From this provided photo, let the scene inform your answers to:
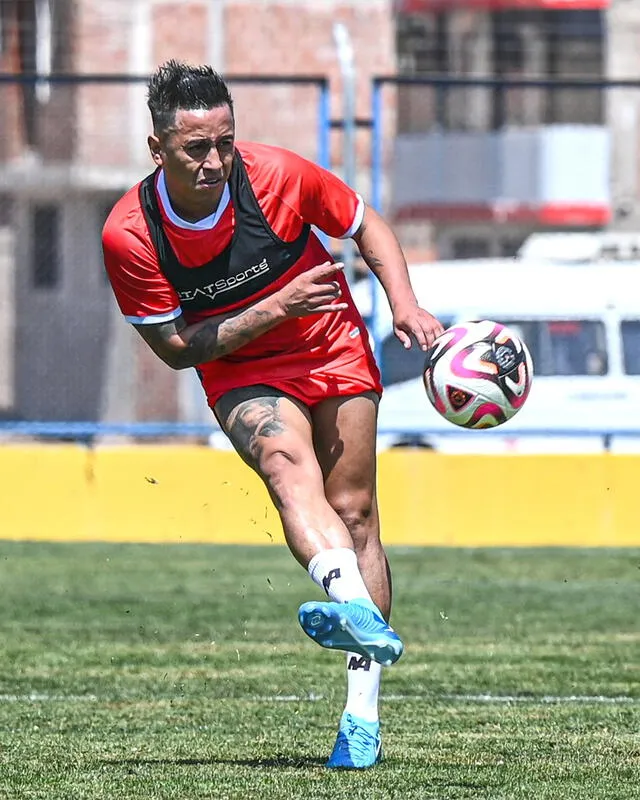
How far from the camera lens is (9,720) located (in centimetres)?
656

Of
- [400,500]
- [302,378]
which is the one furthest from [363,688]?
[400,500]

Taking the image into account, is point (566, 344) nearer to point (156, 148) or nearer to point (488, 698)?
point (488, 698)

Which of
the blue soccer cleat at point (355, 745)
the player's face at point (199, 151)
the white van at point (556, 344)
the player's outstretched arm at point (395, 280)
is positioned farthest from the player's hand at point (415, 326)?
the white van at point (556, 344)

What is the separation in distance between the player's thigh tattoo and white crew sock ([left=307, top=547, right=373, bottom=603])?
45cm

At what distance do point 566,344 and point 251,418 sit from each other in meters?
11.1

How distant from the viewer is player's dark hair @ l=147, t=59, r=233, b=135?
5.55 meters

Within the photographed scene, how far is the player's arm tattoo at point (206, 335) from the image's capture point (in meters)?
5.69

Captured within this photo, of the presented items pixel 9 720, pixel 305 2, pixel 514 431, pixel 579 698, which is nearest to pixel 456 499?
pixel 514 431

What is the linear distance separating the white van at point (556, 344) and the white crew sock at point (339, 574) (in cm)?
955

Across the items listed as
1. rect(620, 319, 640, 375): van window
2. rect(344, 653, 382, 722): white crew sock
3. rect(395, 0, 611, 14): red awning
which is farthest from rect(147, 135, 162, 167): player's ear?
rect(395, 0, 611, 14): red awning

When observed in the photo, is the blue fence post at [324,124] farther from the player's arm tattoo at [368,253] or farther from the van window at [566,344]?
the player's arm tattoo at [368,253]

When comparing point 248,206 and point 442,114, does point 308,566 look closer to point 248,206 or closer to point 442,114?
point 248,206

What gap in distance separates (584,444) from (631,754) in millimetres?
8546

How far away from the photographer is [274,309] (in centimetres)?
564
